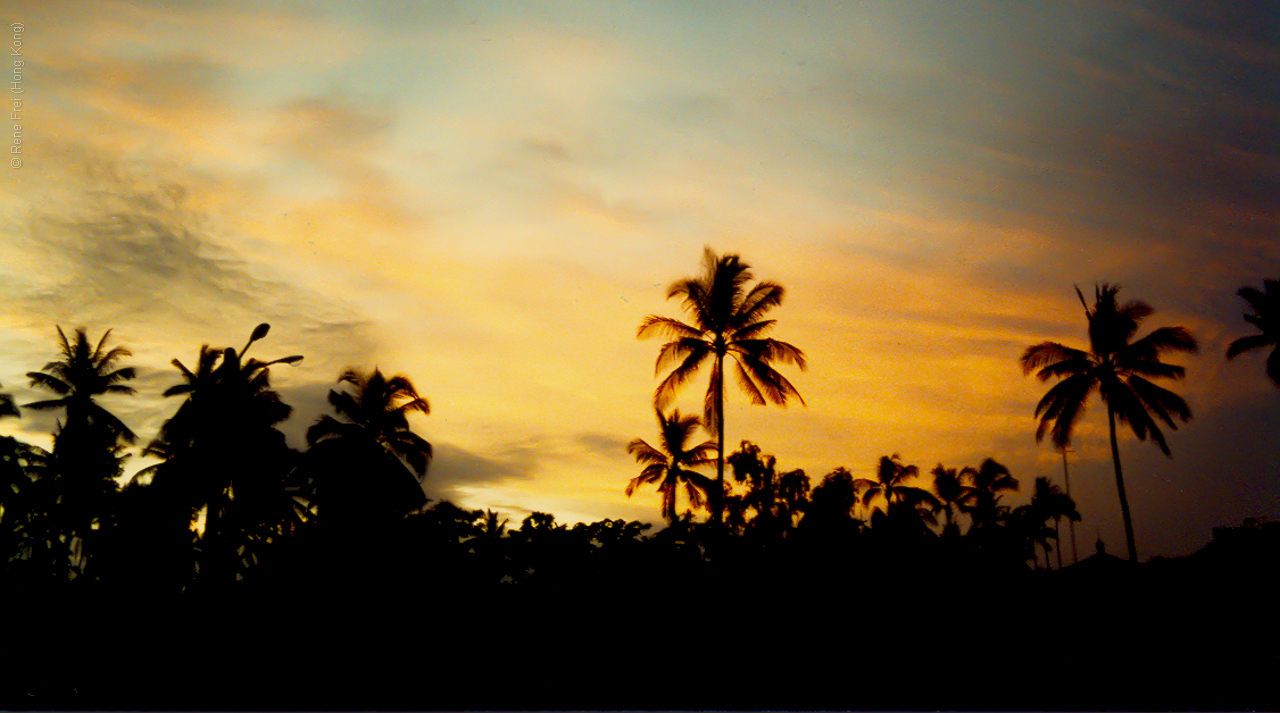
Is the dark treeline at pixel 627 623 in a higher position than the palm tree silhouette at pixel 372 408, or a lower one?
lower

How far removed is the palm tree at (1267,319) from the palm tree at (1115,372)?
5.21 meters

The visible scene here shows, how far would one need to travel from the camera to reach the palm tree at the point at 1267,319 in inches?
1314

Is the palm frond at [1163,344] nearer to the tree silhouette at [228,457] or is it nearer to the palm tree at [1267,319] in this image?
the palm tree at [1267,319]

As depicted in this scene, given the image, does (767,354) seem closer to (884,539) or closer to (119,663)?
(884,539)

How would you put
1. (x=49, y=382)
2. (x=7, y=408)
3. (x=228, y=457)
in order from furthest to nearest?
(x=49, y=382), (x=7, y=408), (x=228, y=457)

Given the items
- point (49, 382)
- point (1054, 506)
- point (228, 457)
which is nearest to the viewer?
point (228, 457)

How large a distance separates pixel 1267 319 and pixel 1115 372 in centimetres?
717

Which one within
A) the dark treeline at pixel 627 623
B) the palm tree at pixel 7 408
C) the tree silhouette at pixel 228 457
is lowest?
the dark treeline at pixel 627 623

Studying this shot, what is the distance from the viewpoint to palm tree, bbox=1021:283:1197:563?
31.3m

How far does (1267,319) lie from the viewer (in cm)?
3356

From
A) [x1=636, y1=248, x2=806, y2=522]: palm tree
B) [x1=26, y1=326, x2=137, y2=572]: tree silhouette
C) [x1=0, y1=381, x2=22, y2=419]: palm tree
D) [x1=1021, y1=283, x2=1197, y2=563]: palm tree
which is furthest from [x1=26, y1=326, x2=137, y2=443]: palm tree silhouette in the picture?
[x1=1021, y1=283, x2=1197, y2=563]: palm tree

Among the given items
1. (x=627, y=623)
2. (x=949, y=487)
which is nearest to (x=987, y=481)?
(x=949, y=487)

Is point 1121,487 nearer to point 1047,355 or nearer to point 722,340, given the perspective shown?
point 1047,355

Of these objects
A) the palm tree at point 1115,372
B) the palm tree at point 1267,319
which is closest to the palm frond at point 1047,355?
the palm tree at point 1115,372
